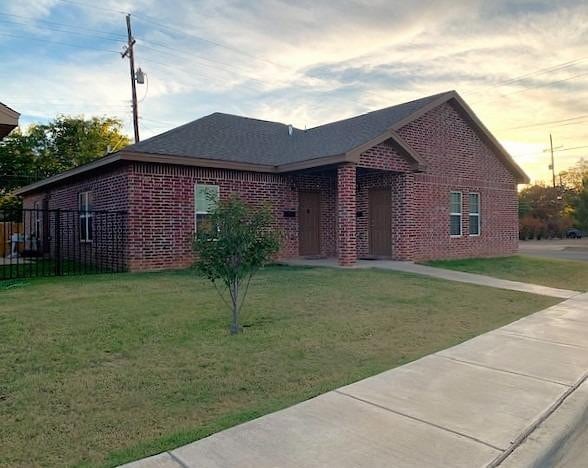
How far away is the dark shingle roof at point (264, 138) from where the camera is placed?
13.3m

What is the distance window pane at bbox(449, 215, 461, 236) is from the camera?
53.9 ft

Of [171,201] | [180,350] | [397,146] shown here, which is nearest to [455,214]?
[397,146]

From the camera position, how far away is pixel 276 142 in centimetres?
1716

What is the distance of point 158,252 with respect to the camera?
1248cm

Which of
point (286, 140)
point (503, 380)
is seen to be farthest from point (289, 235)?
point (503, 380)

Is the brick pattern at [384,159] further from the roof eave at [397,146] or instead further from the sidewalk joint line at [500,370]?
the sidewalk joint line at [500,370]

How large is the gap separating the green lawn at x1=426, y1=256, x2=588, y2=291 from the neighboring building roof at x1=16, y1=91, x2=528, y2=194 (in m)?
3.34

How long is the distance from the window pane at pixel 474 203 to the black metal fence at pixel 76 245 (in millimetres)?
11923

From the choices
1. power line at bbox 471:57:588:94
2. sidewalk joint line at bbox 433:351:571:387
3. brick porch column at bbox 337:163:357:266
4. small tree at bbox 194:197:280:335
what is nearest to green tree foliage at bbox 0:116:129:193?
brick porch column at bbox 337:163:357:266

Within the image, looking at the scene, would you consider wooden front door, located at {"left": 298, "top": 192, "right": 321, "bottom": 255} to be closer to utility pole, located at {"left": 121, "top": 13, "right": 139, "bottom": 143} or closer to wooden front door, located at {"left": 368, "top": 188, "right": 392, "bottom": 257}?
wooden front door, located at {"left": 368, "top": 188, "right": 392, "bottom": 257}

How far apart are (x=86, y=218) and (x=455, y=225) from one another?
12.4 meters

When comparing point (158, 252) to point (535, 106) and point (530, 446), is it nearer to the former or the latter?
point (530, 446)

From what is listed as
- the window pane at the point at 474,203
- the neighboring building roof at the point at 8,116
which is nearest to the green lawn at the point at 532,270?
the window pane at the point at 474,203

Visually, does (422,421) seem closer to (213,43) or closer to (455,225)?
(455,225)
